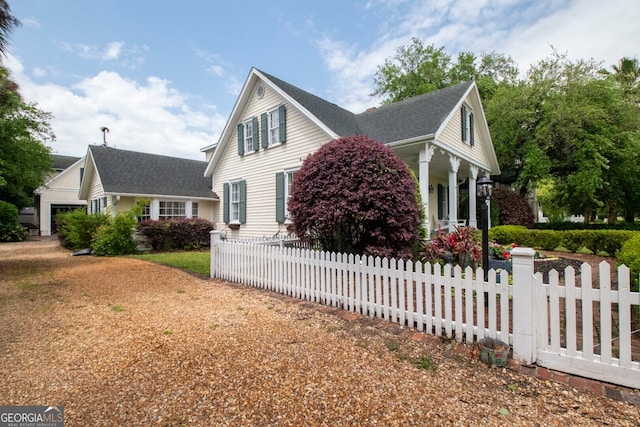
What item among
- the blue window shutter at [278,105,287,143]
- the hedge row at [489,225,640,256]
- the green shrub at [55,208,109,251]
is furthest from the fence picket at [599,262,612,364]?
the green shrub at [55,208,109,251]

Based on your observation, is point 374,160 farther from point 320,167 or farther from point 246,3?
point 246,3

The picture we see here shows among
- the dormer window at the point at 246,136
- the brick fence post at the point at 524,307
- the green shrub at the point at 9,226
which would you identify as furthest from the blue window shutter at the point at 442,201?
the green shrub at the point at 9,226

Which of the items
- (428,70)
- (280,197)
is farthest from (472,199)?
(428,70)

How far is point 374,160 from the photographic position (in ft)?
19.6

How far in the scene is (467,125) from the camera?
512 inches

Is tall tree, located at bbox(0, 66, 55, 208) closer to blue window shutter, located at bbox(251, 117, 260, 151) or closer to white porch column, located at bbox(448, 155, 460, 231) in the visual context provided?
blue window shutter, located at bbox(251, 117, 260, 151)

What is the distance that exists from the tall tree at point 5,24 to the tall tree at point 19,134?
1124 mm

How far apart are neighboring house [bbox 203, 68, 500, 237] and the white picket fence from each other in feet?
18.0

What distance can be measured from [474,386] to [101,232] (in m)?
13.8

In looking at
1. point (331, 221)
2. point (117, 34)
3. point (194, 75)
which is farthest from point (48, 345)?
point (194, 75)

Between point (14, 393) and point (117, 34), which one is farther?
point (117, 34)

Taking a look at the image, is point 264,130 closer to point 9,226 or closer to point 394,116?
point 394,116

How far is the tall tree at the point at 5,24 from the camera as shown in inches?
264

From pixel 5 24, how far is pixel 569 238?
1716cm
